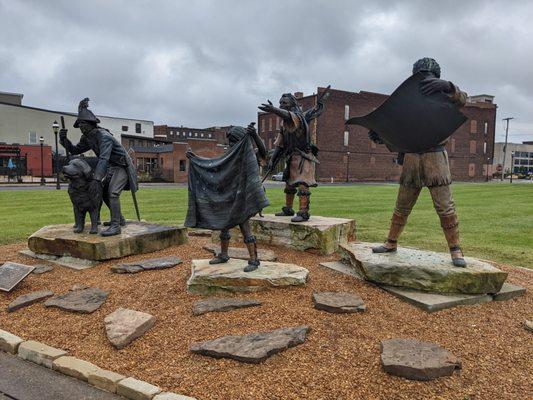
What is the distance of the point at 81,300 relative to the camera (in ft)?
16.9

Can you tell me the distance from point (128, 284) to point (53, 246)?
2.25 meters

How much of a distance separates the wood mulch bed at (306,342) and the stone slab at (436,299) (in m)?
0.08

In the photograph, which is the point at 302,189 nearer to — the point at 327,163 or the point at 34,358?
the point at 34,358

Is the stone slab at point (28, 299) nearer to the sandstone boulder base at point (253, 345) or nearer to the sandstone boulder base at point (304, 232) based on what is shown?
the sandstone boulder base at point (253, 345)

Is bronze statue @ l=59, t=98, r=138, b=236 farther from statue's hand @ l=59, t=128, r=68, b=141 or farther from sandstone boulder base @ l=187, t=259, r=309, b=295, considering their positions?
sandstone boulder base @ l=187, t=259, r=309, b=295

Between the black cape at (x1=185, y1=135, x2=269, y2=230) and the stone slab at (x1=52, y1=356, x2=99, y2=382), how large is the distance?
7.49 feet

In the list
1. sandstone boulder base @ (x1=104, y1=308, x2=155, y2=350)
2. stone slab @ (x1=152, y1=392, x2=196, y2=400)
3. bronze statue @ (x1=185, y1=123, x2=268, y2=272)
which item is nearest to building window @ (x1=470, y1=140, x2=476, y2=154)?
bronze statue @ (x1=185, y1=123, x2=268, y2=272)

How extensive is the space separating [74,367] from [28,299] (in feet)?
6.25

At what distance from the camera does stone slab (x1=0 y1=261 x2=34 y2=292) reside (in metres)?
5.54

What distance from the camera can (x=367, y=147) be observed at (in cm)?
5397

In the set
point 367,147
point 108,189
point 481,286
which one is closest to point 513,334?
point 481,286

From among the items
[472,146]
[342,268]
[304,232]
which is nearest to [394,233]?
[342,268]

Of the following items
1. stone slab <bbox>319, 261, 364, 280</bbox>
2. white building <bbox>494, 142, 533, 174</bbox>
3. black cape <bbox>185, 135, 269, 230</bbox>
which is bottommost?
stone slab <bbox>319, 261, 364, 280</bbox>

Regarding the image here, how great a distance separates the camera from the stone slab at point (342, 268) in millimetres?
5611
